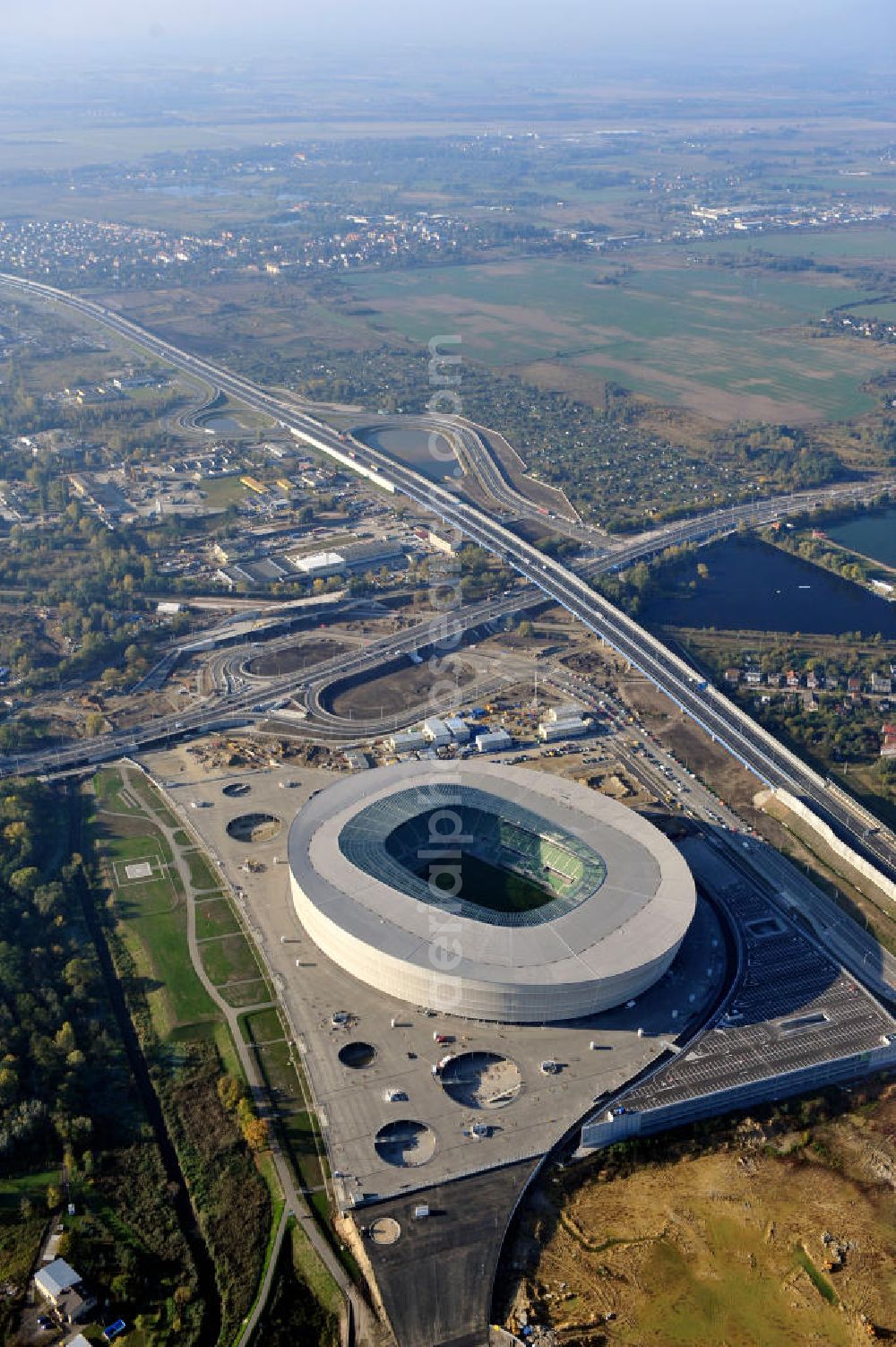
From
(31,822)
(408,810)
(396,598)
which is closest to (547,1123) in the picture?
(408,810)

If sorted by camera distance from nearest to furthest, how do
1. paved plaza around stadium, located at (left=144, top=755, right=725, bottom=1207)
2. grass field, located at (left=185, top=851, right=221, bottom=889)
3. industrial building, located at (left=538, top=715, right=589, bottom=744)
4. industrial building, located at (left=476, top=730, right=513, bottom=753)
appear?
paved plaza around stadium, located at (left=144, top=755, right=725, bottom=1207) < grass field, located at (left=185, top=851, right=221, bottom=889) < industrial building, located at (left=476, top=730, right=513, bottom=753) < industrial building, located at (left=538, top=715, right=589, bottom=744)

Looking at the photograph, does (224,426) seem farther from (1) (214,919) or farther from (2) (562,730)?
(1) (214,919)

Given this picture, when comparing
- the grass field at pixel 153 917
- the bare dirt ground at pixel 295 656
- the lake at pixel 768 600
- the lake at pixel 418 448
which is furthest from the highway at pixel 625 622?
the grass field at pixel 153 917

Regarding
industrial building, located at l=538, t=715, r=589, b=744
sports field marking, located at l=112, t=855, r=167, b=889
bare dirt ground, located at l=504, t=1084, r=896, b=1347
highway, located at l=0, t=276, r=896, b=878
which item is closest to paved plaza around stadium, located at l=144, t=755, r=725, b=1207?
bare dirt ground, located at l=504, t=1084, r=896, b=1347

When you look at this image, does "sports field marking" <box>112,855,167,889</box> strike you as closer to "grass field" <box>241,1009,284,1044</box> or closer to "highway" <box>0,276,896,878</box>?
"highway" <box>0,276,896,878</box>

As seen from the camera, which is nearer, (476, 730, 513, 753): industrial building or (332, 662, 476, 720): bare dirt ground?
(476, 730, 513, 753): industrial building

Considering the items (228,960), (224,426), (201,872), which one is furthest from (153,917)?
(224,426)

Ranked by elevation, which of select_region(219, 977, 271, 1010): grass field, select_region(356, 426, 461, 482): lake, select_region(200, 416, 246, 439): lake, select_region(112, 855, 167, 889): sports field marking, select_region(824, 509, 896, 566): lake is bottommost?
select_region(219, 977, 271, 1010): grass field
